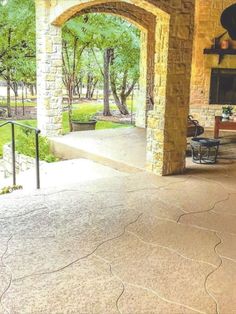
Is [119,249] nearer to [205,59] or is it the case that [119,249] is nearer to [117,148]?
[117,148]

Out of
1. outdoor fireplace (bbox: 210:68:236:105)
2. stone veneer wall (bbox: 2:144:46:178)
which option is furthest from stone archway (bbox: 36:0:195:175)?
outdoor fireplace (bbox: 210:68:236:105)

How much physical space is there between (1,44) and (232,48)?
246 inches

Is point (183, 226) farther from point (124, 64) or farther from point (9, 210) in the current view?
point (124, 64)

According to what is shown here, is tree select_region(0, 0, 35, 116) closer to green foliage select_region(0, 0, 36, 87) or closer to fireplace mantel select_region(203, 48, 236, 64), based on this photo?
green foliage select_region(0, 0, 36, 87)

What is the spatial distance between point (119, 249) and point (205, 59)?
659 centimetres

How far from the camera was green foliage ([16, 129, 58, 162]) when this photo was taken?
677 centimetres

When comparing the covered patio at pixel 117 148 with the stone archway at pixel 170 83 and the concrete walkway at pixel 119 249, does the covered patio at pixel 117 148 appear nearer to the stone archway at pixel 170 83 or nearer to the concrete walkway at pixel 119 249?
the stone archway at pixel 170 83

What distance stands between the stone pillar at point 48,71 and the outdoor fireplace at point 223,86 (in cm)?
356

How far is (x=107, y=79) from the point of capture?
42.2 feet

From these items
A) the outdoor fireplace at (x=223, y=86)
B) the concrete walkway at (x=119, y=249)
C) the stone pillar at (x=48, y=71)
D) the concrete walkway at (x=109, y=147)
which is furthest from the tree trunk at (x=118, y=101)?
the concrete walkway at (x=119, y=249)

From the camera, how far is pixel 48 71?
7.21m

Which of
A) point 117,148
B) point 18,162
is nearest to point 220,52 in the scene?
point 117,148

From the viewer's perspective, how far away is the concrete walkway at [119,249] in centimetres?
226

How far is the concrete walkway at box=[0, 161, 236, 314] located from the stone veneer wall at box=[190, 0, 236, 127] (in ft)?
14.6
